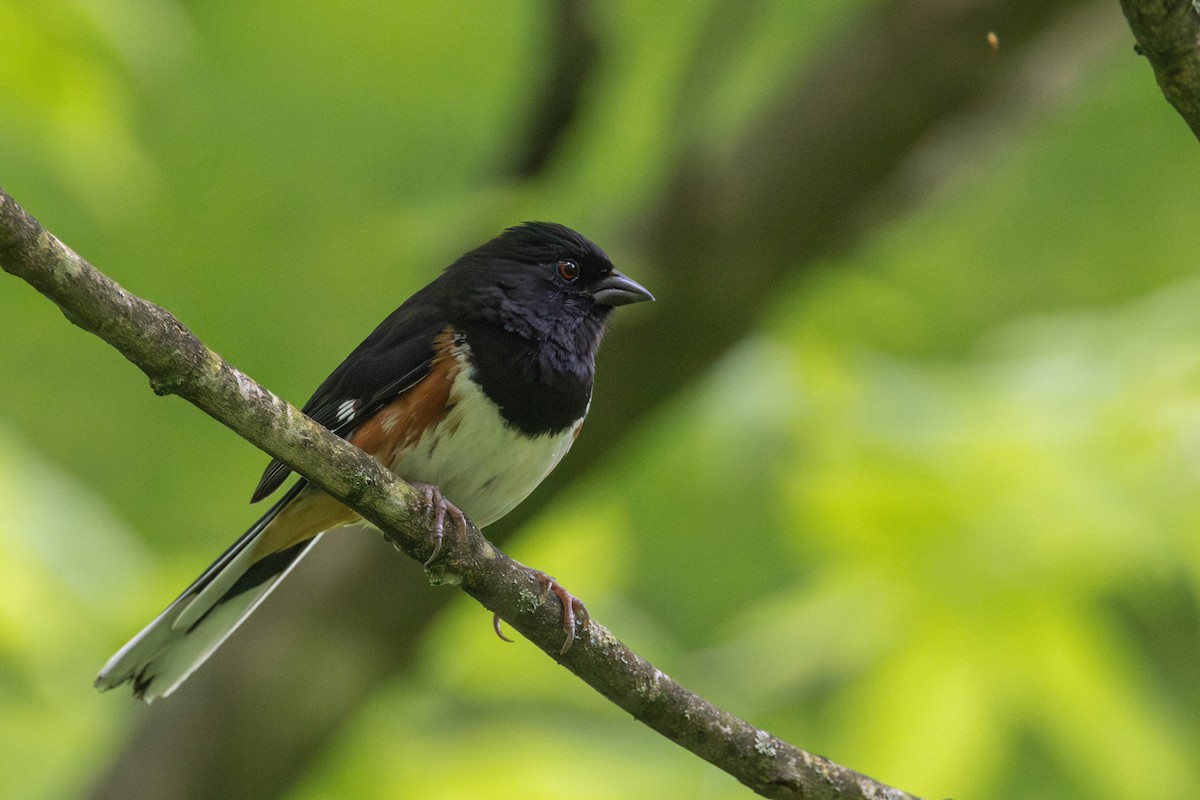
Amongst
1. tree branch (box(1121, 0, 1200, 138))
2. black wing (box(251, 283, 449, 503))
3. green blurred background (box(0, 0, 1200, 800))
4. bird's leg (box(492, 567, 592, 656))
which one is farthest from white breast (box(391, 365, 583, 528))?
tree branch (box(1121, 0, 1200, 138))

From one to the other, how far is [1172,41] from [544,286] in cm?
212

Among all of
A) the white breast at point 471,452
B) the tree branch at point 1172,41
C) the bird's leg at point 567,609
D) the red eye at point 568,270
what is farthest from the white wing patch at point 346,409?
the tree branch at point 1172,41

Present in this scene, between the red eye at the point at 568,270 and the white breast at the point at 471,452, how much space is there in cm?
59

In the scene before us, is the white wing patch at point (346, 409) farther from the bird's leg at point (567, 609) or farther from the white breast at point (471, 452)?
the bird's leg at point (567, 609)

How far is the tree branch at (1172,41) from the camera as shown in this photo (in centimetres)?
205

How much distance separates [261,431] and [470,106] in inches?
193

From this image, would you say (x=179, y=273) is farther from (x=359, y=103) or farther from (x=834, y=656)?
(x=834, y=656)

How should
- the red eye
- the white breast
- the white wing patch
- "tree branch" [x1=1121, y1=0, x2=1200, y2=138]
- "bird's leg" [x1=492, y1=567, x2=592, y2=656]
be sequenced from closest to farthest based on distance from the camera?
"tree branch" [x1=1121, y1=0, x2=1200, y2=138] → "bird's leg" [x1=492, y1=567, x2=592, y2=656] → the white breast → the white wing patch → the red eye

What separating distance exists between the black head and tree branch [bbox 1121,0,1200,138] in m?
1.92

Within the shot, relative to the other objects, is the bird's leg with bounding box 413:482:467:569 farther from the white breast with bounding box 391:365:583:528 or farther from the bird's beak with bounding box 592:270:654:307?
the bird's beak with bounding box 592:270:654:307

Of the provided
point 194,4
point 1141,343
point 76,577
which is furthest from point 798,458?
point 194,4

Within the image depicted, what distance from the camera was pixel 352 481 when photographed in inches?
97.0

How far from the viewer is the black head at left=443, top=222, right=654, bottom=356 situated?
12.1 feet

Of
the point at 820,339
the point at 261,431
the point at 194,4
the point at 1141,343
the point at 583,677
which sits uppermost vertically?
the point at 194,4
